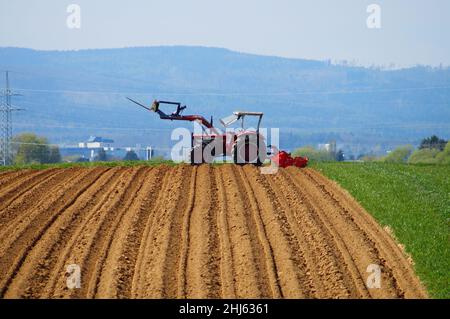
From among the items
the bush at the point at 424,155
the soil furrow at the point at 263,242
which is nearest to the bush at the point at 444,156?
the bush at the point at 424,155

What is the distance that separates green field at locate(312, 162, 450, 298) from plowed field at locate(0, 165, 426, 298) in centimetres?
34

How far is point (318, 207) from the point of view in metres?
21.5

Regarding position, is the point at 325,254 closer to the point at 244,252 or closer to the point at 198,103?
the point at 244,252

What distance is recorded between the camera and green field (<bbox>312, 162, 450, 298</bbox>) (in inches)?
651

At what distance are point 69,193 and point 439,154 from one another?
4173cm

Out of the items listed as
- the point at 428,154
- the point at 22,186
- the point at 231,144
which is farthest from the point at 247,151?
the point at 428,154

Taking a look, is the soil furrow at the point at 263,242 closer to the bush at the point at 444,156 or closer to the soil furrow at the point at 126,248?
the soil furrow at the point at 126,248

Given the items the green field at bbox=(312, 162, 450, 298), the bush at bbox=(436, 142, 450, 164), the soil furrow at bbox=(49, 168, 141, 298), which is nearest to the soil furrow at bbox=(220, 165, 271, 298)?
the soil furrow at bbox=(49, 168, 141, 298)

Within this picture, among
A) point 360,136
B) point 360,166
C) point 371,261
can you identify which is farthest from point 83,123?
point 371,261

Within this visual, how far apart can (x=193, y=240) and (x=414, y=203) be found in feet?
20.9

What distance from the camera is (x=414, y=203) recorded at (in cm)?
2208

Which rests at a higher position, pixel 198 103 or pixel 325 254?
pixel 325 254

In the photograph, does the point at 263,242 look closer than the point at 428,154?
Yes
